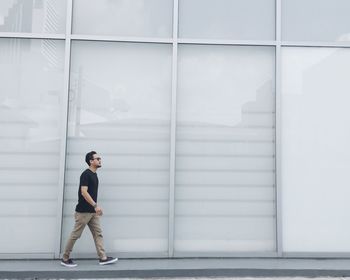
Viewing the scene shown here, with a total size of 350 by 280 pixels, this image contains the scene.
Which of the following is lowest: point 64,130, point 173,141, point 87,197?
point 87,197

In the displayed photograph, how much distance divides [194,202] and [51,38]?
3874 millimetres

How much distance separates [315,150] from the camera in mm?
7398

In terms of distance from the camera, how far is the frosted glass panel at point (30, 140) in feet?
23.2

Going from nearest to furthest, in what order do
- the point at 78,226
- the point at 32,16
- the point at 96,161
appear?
the point at 78,226
the point at 96,161
the point at 32,16

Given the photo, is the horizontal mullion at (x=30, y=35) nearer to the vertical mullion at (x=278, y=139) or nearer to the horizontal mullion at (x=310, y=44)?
the vertical mullion at (x=278, y=139)

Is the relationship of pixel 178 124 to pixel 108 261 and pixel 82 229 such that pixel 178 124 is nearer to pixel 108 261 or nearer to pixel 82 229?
pixel 82 229

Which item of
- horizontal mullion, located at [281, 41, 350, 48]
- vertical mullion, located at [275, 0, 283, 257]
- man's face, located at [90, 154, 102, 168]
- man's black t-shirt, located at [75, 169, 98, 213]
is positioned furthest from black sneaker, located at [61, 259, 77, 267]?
horizontal mullion, located at [281, 41, 350, 48]

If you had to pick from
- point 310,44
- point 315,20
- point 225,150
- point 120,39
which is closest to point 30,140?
point 120,39

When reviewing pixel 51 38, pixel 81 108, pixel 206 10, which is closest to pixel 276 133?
pixel 206 10

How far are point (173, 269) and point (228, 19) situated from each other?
14.8 ft

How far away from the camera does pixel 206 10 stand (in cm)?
750

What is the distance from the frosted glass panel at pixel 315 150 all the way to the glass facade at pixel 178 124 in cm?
3

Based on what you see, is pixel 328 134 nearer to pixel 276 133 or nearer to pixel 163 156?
pixel 276 133

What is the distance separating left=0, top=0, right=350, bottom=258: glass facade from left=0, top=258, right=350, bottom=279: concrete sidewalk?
1.17ft
